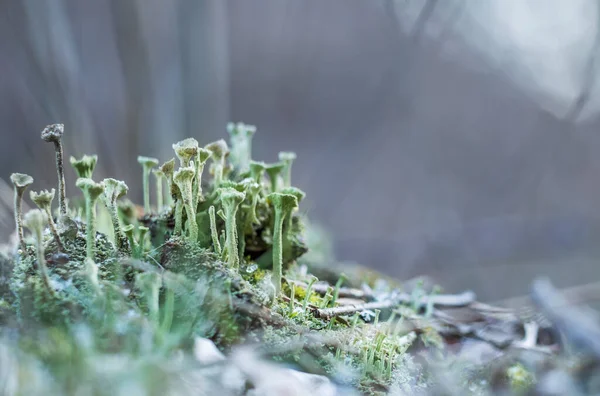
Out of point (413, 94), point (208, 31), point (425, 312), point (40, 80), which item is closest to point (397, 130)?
point (413, 94)

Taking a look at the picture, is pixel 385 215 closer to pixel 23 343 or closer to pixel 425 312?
pixel 425 312

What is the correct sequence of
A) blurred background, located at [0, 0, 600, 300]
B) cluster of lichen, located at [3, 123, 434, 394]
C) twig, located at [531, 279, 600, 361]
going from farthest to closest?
1. blurred background, located at [0, 0, 600, 300]
2. twig, located at [531, 279, 600, 361]
3. cluster of lichen, located at [3, 123, 434, 394]

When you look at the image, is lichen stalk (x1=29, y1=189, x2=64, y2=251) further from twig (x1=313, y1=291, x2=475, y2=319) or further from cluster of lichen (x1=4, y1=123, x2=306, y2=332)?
twig (x1=313, y1=291, x2=475, y2=319)

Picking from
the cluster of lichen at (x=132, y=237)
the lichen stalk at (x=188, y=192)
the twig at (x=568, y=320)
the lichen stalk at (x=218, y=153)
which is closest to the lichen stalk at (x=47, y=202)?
the cluster of lichen at (x=132, y=237)

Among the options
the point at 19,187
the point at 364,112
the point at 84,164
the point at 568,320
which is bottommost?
the point at 19,187

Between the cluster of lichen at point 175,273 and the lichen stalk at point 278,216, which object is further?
the lichen stalk at point 278,216

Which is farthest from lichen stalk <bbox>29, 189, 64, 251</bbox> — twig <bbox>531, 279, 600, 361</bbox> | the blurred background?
the blurred background

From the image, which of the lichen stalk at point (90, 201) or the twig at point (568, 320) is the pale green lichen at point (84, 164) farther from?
the twig at point (568, 320)

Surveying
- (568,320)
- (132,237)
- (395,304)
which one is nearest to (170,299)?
(132,237)

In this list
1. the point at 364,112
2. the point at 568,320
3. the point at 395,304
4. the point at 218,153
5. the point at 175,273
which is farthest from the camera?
the point at 364,112

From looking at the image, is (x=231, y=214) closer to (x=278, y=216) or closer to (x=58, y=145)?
(x=278, y=216)
